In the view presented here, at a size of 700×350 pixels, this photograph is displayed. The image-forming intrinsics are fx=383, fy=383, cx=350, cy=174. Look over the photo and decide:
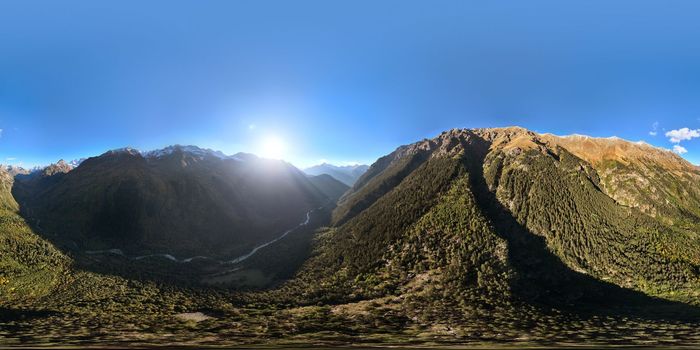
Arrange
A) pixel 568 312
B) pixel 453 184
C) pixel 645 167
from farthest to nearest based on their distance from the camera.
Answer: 1. pixel 453 184
2. pixel 645 167
3. pixel 568 312

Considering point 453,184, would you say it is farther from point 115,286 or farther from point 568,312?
point 115,286

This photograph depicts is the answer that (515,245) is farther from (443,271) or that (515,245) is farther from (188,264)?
(188,264)

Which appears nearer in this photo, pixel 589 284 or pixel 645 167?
pixel 589 284

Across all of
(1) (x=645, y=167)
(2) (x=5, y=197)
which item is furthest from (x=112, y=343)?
(1) (x=645, y=167)

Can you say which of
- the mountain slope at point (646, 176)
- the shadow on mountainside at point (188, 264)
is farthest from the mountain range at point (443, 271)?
the shadow on mountainside at point (188, 264)

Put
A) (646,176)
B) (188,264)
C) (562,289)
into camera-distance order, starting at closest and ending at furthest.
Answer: (562,289) → (646,176) → (188,264)

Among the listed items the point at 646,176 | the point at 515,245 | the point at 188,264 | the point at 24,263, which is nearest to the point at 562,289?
the point at 515,245

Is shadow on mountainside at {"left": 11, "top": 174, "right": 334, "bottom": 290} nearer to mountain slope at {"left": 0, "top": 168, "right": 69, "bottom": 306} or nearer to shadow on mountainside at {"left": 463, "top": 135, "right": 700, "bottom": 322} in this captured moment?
mountain slope at {"left": 0, "top": 168, "right": 69, "bottom": 306}
